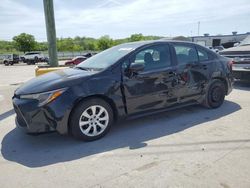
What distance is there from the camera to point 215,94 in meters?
5.46

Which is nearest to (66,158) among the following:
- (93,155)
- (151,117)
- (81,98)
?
(93,155)

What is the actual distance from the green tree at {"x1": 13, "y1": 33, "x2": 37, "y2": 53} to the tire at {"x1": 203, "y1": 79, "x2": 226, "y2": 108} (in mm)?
52579

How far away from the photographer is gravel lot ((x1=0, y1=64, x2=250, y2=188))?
279 centimetres

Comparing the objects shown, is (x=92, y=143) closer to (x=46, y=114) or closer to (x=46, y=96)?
(x=46, y=114)

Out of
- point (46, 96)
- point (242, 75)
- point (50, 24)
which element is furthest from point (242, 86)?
point (46, 96)

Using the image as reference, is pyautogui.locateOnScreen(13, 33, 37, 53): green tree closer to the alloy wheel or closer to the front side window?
the front side window

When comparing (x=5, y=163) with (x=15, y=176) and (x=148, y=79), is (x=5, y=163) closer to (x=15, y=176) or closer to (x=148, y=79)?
(x=15, y=176)

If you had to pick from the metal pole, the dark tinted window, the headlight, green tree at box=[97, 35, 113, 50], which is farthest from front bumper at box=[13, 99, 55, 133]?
green tree at box=[97, 35, 113, 50]

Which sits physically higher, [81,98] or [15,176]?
→ [81,98]

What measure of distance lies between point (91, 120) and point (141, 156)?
3.38ft

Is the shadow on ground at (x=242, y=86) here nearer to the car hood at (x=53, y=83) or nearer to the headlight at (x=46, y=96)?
the car hood at (x=53, y=83)

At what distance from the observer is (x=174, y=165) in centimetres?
309

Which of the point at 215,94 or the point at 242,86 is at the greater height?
the point at 215,94

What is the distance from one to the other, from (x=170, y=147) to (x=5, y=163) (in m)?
2.30
